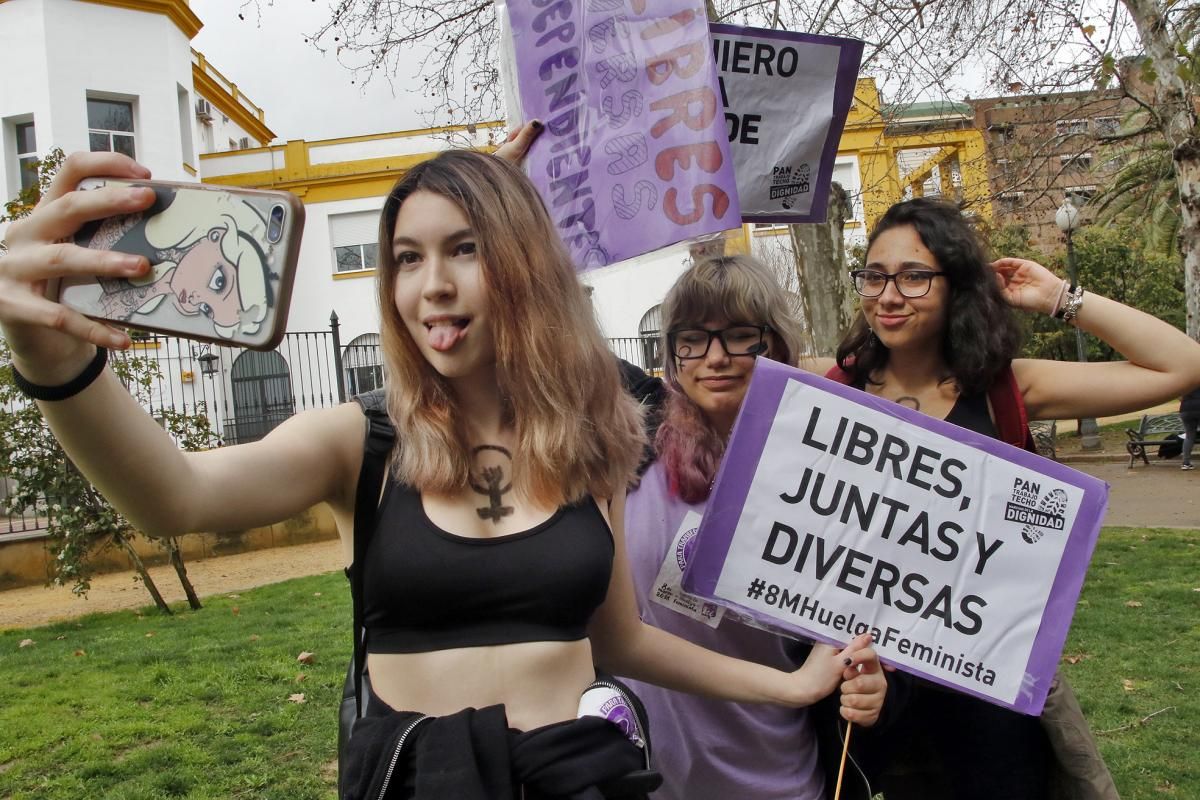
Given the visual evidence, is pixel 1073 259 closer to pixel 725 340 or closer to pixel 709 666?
pixel 725 340

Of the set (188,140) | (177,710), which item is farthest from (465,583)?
(188,140)

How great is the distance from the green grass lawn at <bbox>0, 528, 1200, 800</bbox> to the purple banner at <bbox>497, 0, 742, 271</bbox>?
3003 millimetres

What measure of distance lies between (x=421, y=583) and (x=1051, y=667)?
143cm

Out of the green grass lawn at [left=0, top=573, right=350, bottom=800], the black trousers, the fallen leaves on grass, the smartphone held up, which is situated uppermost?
the smartphone held up

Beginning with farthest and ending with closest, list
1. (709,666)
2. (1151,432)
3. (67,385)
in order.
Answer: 1. (1151,432)
2. (709,666)
3. (67,385)

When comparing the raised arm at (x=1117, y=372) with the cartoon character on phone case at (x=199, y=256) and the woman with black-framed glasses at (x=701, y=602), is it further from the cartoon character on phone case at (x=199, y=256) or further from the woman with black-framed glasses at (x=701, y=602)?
the cartoon character on phone case at (x=199, y=256)

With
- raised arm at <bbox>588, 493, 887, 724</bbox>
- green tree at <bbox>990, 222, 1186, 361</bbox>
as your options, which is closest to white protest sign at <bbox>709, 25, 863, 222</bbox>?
raised arm at <bbox>588, 493, 887, 724</bbox>

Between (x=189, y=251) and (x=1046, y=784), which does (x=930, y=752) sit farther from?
(x=189, y=251)

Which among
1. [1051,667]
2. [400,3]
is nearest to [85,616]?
[400,3]

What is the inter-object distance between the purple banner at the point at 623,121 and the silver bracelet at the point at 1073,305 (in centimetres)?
98

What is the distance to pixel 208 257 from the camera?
1283 millimetres

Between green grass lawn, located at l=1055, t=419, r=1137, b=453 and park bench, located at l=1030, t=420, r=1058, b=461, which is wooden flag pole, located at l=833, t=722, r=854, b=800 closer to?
park bench, located at l=1030, t=420, r=1058, b=461

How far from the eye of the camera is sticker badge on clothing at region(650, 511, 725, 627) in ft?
7.17

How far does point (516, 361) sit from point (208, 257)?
581mm
